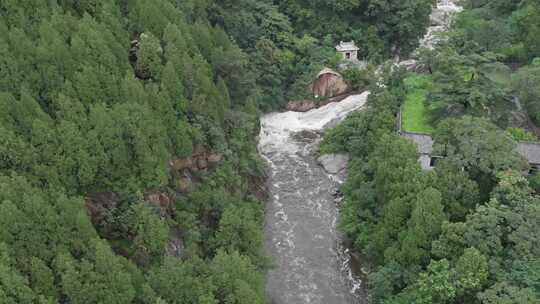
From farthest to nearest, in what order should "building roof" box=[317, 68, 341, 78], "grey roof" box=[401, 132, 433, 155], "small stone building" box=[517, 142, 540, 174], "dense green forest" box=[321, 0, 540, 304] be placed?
"building roof" box=[317, 68, 341, 78]
"grey roof" box=[401, 132, 433, 155]
"small stone building" box=[517, 142, 540, 174]
"dense green forest" box=[321, 0, 540, 304]

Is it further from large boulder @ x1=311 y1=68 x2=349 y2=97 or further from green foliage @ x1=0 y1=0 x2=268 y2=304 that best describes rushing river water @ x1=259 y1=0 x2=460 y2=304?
green foliage @ x1=0 y1=0 x2=268 y2=304

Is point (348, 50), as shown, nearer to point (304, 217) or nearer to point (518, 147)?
point (304, 217)

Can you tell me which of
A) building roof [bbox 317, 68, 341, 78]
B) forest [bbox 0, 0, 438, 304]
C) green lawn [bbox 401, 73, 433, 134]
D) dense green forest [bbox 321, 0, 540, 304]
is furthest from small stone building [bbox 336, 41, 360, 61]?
forest [bbox 0, 0, 438, 304]

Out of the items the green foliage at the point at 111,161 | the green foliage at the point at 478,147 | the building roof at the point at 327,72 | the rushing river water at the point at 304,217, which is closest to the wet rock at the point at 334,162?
the rushing river water at the point at 304,217

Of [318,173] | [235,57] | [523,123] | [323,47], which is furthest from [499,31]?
[235,57]

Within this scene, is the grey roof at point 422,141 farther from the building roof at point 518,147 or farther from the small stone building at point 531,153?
the small stone building at point 531,153
